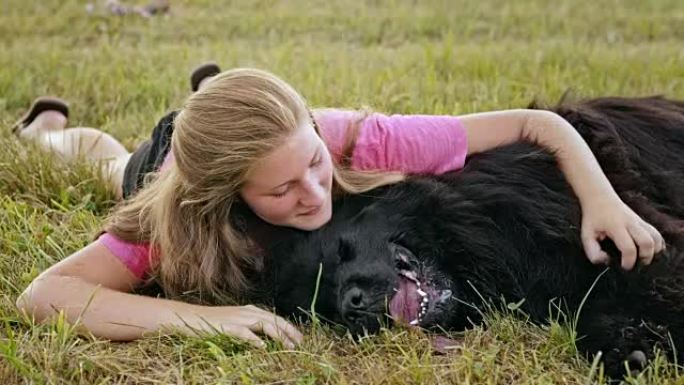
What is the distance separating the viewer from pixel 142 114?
4.64 meters

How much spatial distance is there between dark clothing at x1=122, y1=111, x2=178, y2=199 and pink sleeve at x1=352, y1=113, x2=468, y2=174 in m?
0.78

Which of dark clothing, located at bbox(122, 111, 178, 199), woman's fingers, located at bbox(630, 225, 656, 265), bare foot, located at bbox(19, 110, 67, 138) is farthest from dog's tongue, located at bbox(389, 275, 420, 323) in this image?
bare foot, located at bbox(19, 110, 67, 138)

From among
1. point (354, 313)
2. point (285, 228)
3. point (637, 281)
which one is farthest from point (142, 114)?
point (637, 281)

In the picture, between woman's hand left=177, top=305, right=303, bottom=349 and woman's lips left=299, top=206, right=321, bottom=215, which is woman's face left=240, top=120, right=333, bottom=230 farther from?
woman's hand left=177, top=305, right=303, bottom=349

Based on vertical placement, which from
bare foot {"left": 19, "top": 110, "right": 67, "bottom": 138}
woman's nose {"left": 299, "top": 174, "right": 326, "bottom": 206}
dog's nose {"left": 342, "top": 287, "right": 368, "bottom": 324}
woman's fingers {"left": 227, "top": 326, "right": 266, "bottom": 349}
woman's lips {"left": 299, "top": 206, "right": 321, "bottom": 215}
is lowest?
woman's fingers {"left": 227, "top": 326, "right": 266, "bottom": 349}

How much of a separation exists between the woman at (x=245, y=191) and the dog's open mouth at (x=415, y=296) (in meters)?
0.30

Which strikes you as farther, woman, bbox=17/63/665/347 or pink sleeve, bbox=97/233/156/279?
pink sleeve, bbox=97/233/156/279

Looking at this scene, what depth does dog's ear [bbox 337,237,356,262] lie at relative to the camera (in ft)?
8.63

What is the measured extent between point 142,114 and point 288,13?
2658mm

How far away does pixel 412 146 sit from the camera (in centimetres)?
298

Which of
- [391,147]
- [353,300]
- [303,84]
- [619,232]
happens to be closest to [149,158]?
[391,147]

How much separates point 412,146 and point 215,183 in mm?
687

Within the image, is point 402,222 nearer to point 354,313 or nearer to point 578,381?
point 354,313

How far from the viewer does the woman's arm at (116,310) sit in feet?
8.54
